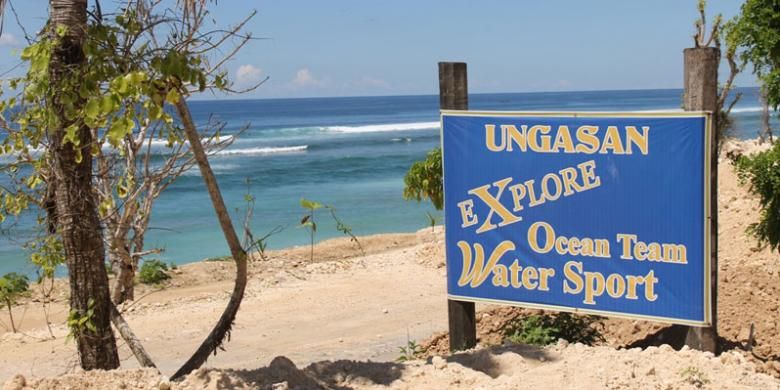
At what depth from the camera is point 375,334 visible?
9.91m

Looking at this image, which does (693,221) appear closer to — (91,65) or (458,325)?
(458,325)

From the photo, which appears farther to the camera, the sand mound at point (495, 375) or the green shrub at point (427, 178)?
the green shrub at point (427, 178)

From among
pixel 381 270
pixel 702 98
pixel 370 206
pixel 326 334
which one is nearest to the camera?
pixel 702 98

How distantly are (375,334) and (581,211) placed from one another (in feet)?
12.8

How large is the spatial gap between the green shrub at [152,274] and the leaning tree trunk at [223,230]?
832 centimetres

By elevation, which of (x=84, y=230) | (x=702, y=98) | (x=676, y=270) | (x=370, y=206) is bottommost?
(x=370, y=206)

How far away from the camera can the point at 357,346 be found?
9328 mm

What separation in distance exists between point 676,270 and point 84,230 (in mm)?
3960

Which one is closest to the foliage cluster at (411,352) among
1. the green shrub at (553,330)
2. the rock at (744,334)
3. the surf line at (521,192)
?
the green shrub at (553,330)

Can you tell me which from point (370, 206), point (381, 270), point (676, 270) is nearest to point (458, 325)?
point (676, 270)

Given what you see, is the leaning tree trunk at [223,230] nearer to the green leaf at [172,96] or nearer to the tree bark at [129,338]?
the tree bark at [129,338]

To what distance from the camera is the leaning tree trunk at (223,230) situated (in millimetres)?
5656

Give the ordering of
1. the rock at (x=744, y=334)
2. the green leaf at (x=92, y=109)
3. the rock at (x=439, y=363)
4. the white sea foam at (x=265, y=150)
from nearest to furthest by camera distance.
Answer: the green leaf at (x=92, y=109)
the rock at (x=439, y=363)
the rock at (x=744, y=334)
the white sea foam at (x=265, y=150)

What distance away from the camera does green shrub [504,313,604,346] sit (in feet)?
24.1
